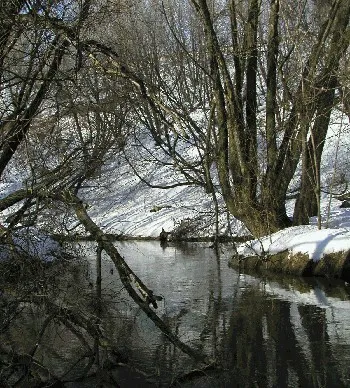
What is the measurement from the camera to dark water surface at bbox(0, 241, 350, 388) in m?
6.88

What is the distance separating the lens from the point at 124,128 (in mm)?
12289

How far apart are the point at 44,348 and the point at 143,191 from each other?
23361mm

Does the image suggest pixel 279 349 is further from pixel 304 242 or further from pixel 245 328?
pixel 304 242

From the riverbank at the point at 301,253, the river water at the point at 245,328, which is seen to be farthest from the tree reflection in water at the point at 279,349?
the riverbank at the point at 301,253

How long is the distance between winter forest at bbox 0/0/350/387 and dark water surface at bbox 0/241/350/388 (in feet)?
0.44

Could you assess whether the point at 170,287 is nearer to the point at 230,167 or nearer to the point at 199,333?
the point at 199,333

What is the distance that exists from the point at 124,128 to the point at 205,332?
181 inches

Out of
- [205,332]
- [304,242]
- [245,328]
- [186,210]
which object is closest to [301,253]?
[304,242]

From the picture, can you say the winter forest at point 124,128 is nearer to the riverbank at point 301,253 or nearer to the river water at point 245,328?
the river water at point 245,328

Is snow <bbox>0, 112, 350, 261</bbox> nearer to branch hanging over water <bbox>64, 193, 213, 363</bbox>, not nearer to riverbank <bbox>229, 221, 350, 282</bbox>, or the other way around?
riverbank <bbox>229, 221, 350, 282</bbox>

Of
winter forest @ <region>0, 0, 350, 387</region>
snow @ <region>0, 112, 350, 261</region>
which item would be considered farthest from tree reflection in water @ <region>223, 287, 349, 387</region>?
→ snow @ <region>0, 112, 350, 261</region>

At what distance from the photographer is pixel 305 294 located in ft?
39.5

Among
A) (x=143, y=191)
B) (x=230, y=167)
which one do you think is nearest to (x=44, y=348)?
(x=230, y=167)

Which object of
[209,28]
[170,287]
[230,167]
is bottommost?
[170,287]
